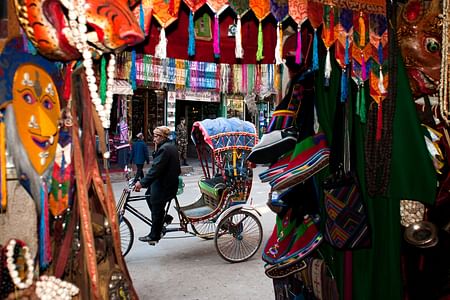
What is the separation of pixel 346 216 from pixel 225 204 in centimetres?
339

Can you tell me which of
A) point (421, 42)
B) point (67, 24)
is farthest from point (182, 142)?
point (67, 24)

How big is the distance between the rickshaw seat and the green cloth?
318 centimetres

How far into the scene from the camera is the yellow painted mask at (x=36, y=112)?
1.37 m

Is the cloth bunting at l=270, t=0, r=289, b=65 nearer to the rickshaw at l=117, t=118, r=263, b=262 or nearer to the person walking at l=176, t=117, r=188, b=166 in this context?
the rickshaw at l=117, t=118, r=263, b=262

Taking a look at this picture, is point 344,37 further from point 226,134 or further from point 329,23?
point 226,134

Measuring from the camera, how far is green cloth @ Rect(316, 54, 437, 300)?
86.7 inches

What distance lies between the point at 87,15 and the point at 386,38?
1499 millimetres

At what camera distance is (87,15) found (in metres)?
1.27

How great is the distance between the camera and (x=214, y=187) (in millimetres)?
5688

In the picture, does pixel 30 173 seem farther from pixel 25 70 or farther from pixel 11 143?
pixel 25 70

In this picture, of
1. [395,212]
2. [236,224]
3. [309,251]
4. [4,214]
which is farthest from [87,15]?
[236,224]

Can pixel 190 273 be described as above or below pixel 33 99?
below

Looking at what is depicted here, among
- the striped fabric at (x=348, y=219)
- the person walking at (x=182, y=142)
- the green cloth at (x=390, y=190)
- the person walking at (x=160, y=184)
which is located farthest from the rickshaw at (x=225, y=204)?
the person walking at (x=182, y=142)

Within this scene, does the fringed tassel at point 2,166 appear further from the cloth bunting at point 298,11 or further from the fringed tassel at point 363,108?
the fringed tassel at point 363,108
